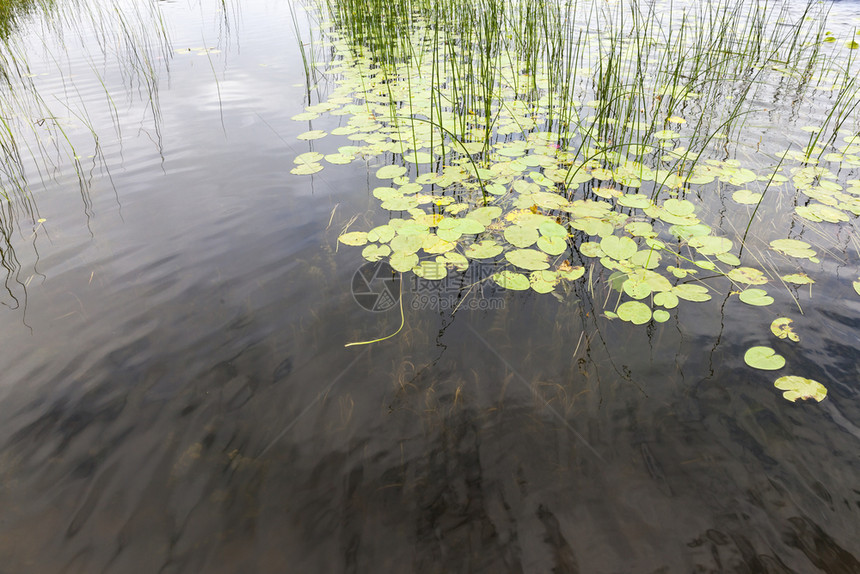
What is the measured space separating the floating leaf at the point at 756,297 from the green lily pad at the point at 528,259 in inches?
29.0

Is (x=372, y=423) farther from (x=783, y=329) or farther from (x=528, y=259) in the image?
(x=783, y=329)

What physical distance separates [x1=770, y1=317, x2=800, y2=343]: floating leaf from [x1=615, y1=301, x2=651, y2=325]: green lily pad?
16.5 inches

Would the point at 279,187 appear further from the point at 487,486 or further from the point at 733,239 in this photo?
the point at 733,239

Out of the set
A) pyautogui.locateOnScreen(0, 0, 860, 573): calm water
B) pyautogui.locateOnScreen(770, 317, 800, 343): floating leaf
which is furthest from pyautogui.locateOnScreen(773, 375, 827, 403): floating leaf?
pyautogui.locateOnScreen(770, 317, 800, 343): floating leaf

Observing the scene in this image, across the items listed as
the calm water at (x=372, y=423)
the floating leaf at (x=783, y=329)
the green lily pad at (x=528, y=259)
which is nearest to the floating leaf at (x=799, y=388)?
the calm water at (x=372, y=423)

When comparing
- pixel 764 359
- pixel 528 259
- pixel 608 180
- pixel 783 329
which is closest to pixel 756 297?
pixel 783 329

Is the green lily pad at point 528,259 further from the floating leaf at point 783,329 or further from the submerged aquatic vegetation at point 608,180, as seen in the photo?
the floating leaf at point 783,329

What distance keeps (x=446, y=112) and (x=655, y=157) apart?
1.45 meters

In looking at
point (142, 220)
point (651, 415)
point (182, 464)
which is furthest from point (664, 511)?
point (142, 220)

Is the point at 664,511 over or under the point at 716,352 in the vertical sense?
under

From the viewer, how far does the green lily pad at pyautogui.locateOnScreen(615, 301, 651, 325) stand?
153 centimetres

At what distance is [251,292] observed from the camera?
5.71 ft

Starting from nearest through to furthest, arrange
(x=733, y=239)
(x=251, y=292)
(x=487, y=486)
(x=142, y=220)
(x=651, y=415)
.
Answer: (x=487, y=486)
(x=651, y=415)
(x=251, y=292)
(x=733, y=239)
(x=142, y=220)

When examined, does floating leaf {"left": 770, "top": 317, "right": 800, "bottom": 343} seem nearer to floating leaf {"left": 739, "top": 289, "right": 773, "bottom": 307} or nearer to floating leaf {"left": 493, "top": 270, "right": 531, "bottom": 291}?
floating leaf {"left": 739, "top": 289, "right": 773, "bottom": 307}
